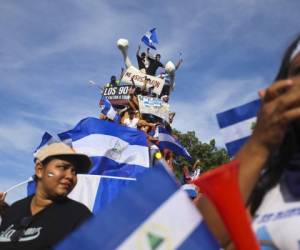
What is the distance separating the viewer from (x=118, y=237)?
1136mm

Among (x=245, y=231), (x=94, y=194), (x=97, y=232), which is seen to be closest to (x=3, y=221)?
(x=97, y=232)

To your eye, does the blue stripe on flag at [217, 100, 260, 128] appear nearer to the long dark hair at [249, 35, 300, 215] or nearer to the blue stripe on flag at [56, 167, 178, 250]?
the long dark hair at [249, 35, 300, 215]

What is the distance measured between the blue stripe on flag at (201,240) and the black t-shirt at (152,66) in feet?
73.9

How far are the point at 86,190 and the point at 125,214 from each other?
263 inches

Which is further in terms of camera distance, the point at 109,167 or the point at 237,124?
the point at 109,167

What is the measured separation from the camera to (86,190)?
7715 millimetres

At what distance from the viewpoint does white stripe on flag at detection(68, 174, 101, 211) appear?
7.53 meters

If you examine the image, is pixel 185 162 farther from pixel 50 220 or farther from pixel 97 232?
pixel 97 232

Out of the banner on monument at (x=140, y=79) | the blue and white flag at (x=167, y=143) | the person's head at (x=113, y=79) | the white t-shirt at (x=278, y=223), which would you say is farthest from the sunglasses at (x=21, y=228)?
the person's head at (x=113, y=79)

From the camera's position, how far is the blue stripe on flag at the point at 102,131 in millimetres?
8609

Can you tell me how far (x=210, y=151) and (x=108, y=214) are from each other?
28.9m

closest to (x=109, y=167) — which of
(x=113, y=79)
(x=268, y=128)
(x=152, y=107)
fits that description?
(x=268, y=128)

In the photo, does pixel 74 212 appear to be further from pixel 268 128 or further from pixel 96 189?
pixel 96 189

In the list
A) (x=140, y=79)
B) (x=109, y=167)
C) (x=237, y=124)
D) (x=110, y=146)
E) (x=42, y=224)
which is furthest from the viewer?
(x=140, y=79)
